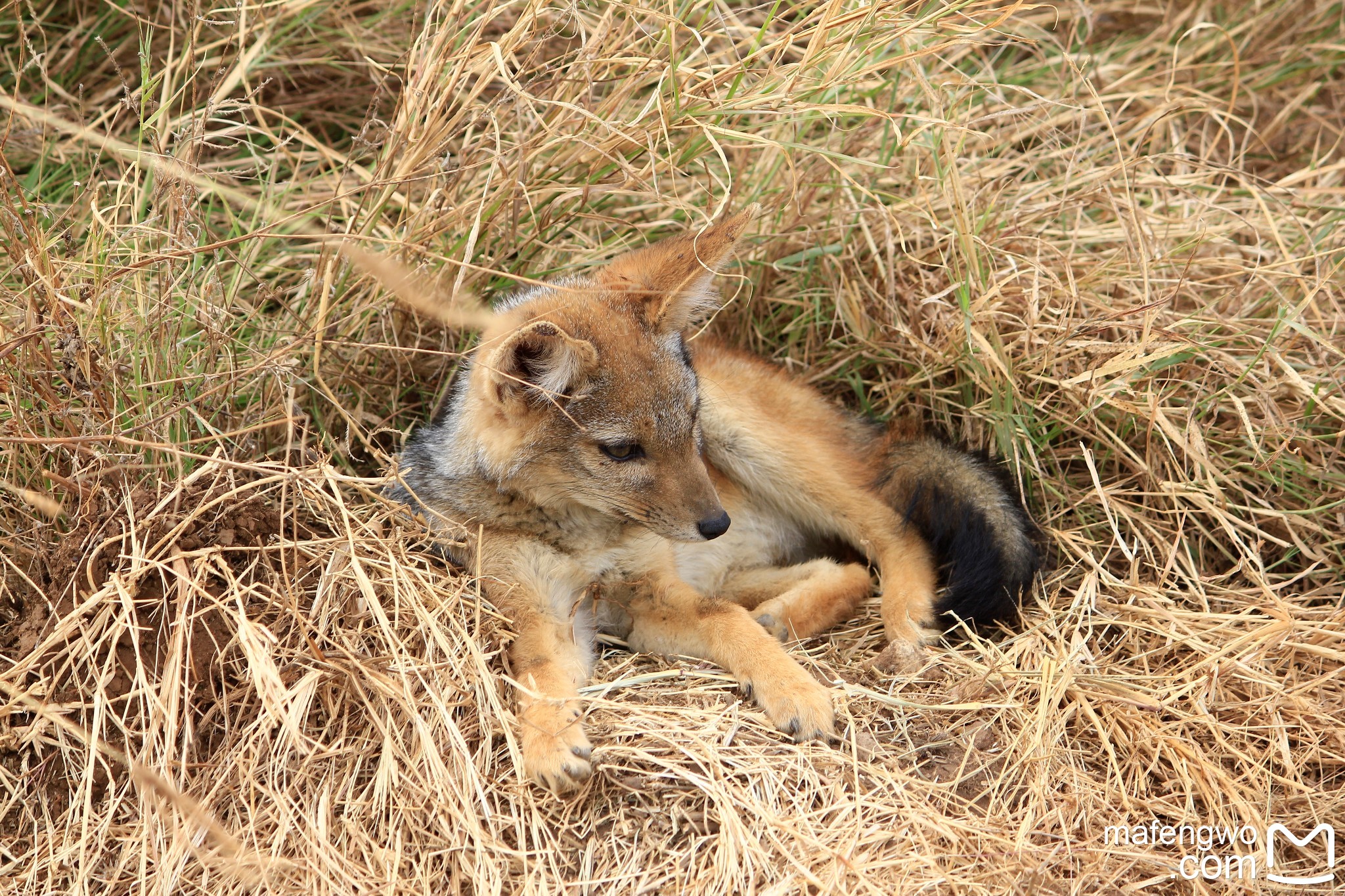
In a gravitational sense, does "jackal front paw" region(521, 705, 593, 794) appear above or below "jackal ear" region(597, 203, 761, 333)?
below

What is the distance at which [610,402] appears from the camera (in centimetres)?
299

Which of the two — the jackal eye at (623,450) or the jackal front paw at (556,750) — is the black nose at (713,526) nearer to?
the jackal eye at (623,450)

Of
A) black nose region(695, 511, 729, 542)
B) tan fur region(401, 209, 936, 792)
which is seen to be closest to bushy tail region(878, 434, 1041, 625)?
tan fur region(401, 209, 936, 792)

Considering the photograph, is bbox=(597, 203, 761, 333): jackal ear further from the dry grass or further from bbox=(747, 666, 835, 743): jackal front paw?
bbox=(747, 666, 835, 743): jackal front paw

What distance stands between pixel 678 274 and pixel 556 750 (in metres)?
1.45

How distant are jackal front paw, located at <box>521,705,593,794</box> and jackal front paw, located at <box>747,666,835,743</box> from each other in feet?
1.62

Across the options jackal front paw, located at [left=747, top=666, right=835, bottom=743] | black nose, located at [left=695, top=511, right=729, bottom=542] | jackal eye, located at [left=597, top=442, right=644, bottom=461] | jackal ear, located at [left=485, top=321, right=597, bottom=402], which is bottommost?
jackal front paw, located at [left=747, top=666, right=835, bottom=743]

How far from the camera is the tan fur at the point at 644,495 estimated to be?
2.91m

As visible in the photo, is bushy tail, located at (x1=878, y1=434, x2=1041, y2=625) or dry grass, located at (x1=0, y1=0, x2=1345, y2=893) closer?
dry grass, located at (x1=0, y1=0, x2=1345, y2=893)

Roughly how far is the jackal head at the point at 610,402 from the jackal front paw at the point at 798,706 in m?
0.48

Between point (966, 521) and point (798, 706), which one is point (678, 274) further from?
point (798, 706)

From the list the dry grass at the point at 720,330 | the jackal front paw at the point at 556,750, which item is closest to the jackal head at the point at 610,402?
the dry grass at the point at 720,330

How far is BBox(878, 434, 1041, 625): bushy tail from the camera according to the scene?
10.5 ft

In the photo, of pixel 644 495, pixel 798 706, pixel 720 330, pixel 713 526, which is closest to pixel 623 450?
pixel 644 495
